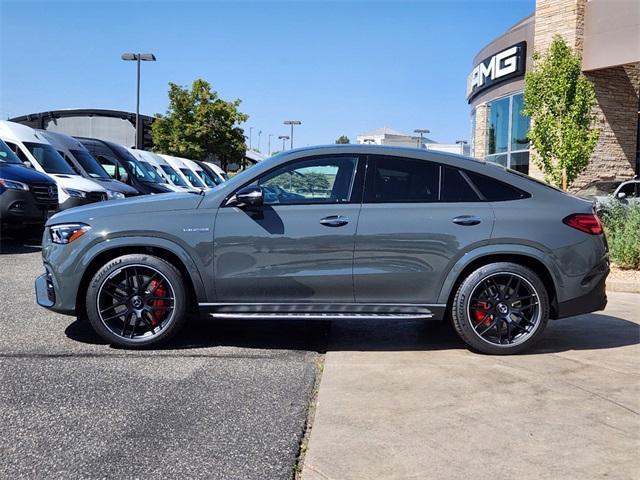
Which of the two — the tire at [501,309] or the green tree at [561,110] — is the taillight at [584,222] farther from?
the green tree at [561,110]

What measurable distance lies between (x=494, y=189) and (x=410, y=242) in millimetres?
858

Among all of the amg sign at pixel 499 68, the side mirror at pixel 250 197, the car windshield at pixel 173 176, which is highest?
the amg sign at pixel 499 68

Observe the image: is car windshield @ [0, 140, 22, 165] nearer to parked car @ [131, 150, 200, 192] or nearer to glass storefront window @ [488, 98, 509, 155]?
parked car @ [131, 150, 200, 192]

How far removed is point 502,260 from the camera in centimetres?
510

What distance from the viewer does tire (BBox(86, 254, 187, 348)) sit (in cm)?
494

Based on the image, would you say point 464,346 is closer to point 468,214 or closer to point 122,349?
point 468,214

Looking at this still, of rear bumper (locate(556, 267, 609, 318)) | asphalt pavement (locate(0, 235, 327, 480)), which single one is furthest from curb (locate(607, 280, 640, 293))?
asphalt pavement (locate(0, 235, 327, 480))

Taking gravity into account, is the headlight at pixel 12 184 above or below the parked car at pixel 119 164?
below

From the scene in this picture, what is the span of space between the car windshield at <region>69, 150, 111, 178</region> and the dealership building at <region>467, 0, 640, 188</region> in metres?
12.8

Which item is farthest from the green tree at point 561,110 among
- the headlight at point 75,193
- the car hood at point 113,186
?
the headlight at point 75,193

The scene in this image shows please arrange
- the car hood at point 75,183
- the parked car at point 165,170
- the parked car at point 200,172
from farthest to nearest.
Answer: the parked car at point 200,172
the parked car at point 165,170
the car hood at point 75,183

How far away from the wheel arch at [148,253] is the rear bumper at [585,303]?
2871 millimetres

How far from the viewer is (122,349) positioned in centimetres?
503

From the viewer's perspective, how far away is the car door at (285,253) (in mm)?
4926
